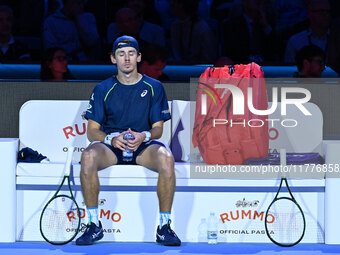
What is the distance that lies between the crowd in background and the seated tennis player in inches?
52.6

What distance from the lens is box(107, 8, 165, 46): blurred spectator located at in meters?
6.05

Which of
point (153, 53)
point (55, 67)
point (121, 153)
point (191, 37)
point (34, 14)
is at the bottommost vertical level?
point (121, 153)

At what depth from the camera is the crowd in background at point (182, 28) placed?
238 inches

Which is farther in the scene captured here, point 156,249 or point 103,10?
point 103,10

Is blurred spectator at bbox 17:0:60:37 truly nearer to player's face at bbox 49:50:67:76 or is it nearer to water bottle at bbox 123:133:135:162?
player's face at bbox 49:50:67:76

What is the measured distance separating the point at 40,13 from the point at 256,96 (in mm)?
2379

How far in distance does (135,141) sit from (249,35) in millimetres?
2173

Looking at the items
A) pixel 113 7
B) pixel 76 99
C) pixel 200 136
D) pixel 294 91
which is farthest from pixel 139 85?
pixel 113 7

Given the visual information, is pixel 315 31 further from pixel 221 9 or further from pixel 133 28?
pixel 133 28

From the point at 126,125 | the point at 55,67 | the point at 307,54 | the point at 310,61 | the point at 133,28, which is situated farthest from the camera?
the point at 133,28

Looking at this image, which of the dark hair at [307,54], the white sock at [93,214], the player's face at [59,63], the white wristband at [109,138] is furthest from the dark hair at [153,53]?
the white sock at [93,214]

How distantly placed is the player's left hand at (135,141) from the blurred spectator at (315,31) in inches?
84.0

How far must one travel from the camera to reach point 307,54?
593cm

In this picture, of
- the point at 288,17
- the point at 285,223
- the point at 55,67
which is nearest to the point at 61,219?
the point at 285,223
